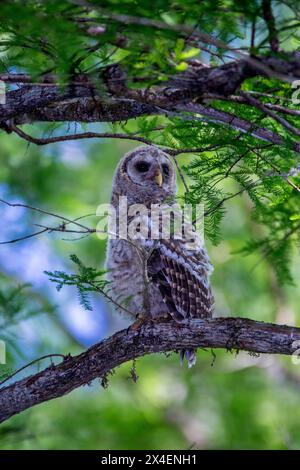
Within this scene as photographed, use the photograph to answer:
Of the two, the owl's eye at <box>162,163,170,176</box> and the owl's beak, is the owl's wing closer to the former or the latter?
the owl's beak

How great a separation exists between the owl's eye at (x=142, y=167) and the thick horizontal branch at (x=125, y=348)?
1.80 m

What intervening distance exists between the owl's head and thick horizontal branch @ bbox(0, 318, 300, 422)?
156 cm

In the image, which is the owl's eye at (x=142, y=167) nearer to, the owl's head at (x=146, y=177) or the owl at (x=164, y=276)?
the owl's head at (x=146, y=177)

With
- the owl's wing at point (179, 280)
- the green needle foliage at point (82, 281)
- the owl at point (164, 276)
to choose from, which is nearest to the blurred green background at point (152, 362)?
the owl at point (164, 276)

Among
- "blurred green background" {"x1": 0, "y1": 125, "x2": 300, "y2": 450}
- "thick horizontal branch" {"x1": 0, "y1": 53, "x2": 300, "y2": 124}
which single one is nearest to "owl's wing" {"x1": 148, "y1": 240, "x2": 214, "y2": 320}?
"thick horizontal branch" {"x1": 0, "y1": 53, "x2": 300, "y2": 124}

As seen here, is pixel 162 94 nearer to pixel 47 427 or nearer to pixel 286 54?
pixel 286 54

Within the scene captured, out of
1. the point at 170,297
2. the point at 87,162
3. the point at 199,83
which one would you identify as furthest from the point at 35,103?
the point at 87,162

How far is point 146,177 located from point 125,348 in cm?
176

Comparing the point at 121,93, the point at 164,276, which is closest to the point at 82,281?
the point at 121,93

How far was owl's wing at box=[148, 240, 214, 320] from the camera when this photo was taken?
3.97 m

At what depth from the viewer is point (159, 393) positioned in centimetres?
858

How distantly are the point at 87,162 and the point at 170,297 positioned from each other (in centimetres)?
572

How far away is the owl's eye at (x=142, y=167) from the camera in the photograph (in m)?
4.91
